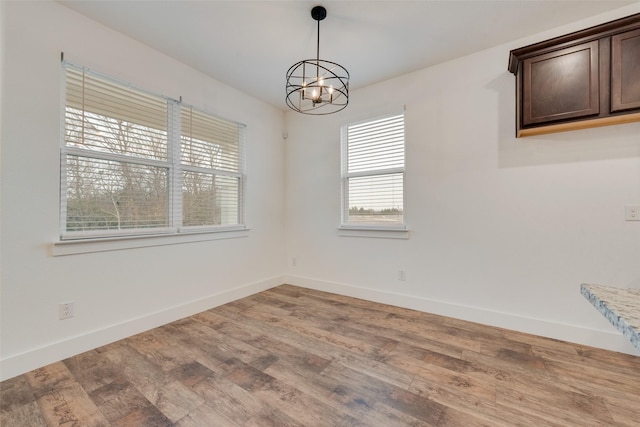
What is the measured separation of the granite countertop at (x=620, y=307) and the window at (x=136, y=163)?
319 centimetres

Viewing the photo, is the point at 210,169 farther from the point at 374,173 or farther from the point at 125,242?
the point at 374,173

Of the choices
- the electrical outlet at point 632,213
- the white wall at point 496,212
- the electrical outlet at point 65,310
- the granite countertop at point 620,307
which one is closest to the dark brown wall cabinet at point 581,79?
the white wall at point 496,212

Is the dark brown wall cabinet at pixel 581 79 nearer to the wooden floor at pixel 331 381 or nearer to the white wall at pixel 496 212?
the white wall at pixel 496 212

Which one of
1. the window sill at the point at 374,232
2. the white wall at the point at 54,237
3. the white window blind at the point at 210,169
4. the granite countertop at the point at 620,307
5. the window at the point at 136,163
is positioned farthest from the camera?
the window sill at the point at 374,232

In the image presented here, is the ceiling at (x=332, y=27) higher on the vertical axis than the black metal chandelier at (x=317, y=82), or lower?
higher

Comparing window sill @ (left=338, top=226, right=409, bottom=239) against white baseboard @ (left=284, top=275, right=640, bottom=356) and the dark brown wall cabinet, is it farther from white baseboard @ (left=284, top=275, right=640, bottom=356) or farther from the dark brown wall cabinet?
the dark brown wall cabinet

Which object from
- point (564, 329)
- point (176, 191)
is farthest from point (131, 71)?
point (564, 329)

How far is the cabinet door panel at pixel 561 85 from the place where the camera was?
2043mm

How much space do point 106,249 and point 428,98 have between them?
137 inches

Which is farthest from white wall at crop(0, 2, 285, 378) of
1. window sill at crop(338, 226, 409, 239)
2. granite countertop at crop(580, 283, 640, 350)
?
granite countertop at crop(580, 283, 640, 350)

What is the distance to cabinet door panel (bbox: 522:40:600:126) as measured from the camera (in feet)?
6.70

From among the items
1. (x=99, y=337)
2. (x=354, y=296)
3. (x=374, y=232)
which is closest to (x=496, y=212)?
(x=374, y=232)

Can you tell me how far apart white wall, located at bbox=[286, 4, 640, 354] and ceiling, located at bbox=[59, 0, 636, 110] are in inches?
10.8

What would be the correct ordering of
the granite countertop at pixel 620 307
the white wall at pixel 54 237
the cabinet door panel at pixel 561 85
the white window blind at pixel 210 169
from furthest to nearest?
1. the white window blind at pixel 210 169
2. the cabinet door panel at pixel 561 85
3. the white wall at pixel 54 237
4. the granite countertop at pixel 620 307
